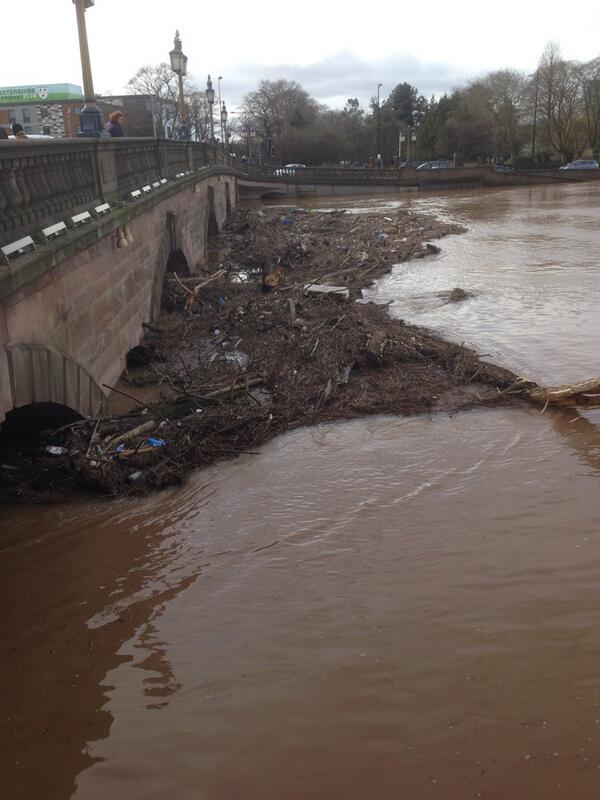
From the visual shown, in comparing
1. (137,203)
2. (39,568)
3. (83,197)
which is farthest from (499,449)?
(137,203)

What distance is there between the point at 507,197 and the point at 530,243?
2615 centimetres

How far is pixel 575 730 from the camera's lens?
3.89m

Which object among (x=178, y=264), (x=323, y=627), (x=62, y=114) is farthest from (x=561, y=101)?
(x=323, y=627)

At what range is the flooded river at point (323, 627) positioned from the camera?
3.76 m

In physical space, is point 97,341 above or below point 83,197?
below

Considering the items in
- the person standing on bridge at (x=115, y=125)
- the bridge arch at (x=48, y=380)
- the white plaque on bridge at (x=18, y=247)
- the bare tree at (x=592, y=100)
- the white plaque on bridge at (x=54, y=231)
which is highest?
the bare tree at (x=592, y=100)

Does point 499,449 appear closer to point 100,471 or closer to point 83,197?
point 100,471

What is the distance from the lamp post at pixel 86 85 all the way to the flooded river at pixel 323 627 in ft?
18.1

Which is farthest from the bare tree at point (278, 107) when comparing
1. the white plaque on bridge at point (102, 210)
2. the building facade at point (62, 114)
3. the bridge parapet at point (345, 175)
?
the white plaque on bridge at point (102, 210)

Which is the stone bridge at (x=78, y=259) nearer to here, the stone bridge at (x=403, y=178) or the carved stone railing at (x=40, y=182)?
the carved stone railing at (x=40, y=182)

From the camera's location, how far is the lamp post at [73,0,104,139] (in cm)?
1015

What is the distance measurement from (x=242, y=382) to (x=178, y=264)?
948 centimetres

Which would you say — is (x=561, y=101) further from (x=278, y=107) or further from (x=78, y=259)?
(x=78, y=259)

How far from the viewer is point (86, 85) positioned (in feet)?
33.7
